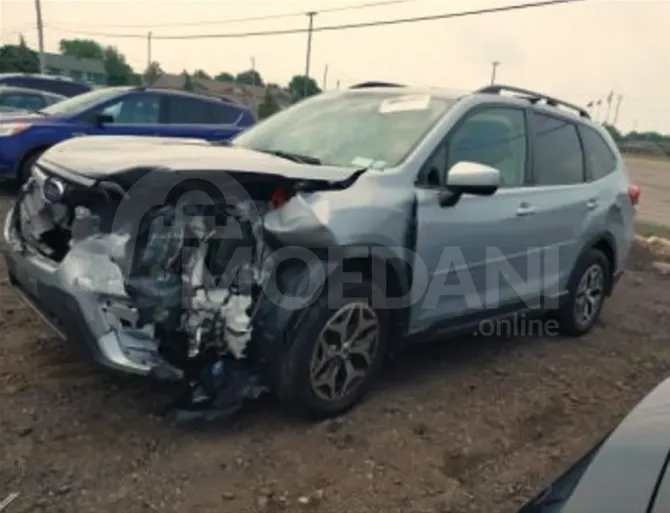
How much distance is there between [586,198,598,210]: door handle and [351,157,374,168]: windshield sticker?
2.12m

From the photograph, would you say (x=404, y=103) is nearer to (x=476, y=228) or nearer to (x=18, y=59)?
(x=476, y=228)

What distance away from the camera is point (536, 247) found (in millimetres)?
4809

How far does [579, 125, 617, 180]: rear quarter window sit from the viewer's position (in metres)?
5.48

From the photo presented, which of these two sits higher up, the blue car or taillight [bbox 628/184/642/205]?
taillight [bbox 628/184/642/205]

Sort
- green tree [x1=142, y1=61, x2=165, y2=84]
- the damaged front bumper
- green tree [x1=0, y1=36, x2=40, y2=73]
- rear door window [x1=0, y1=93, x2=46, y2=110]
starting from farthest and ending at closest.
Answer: green tree [x1=142, y1=61, x2=165, y2=84]
green tree [x1=0, y1=36, x2=40, y2=73]
rear door window [x1=0, y1=93, x2=46, y2=110]
the damaged front bumper

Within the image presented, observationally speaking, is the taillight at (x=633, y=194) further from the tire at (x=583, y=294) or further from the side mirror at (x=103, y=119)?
the side mirror at (x=103, y=119)

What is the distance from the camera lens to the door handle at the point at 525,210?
14.9 ft

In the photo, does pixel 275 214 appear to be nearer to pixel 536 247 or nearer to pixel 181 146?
pixel 181 146

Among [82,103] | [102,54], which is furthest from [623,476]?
[102,54]

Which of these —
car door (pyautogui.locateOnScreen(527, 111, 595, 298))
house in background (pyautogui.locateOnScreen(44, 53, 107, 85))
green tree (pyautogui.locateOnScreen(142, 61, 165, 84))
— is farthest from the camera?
house in background (pyautogui.locateOnScreen(44, 53, 107, 85))

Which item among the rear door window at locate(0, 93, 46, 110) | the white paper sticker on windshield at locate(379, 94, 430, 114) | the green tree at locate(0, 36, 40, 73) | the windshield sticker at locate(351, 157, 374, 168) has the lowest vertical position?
the green tree at locate(0, 36, 40, 73)

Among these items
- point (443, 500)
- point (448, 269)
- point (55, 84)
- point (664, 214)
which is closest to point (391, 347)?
point (448, 269)

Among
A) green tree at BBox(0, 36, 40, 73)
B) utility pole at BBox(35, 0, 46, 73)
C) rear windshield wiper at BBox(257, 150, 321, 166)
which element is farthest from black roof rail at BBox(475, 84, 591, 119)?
green tree at BBox(0, 36, 40, 73)

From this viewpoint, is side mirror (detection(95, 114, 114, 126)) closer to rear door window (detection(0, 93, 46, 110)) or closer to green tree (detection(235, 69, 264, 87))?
rear door window (detection(0, 93, 46, 110))
